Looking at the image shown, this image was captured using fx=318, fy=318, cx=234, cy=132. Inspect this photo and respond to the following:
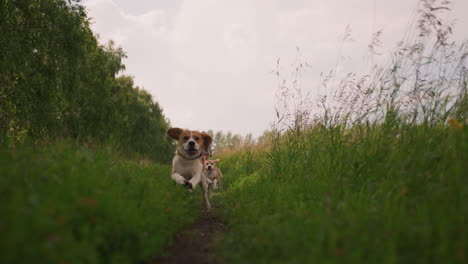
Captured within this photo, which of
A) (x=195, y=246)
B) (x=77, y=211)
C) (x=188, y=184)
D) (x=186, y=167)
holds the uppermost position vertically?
(x=186, y=167)

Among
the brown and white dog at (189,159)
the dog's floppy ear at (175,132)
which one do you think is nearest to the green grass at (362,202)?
the brown and white dog at (189,159)

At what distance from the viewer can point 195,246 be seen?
3676mm

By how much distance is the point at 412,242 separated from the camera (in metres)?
2.40

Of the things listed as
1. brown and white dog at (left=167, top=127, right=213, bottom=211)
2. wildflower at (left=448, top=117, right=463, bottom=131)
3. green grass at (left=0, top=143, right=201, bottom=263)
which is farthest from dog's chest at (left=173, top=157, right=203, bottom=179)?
wildflower at (left=448, top=117, right=463, bottom=131)

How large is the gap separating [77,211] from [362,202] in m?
2.78

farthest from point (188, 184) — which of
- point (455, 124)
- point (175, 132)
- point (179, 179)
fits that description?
point (455, 124)

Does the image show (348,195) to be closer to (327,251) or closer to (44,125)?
(327,251)

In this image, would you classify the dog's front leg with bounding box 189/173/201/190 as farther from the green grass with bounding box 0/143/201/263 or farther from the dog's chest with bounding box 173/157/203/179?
the green grass with bounding box 0/143/201/263

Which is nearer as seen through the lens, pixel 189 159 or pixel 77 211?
pixel 77 211

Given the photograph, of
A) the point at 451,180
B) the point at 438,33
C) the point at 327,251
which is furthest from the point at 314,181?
the point at 438,33

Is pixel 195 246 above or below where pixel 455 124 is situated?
below

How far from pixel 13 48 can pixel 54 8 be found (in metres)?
3.32

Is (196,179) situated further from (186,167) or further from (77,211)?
(77,211)

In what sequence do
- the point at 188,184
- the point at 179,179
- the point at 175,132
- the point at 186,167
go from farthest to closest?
the point at 175,132 < the point at 186,167 < the point at 179,179 < the point at 188,184
